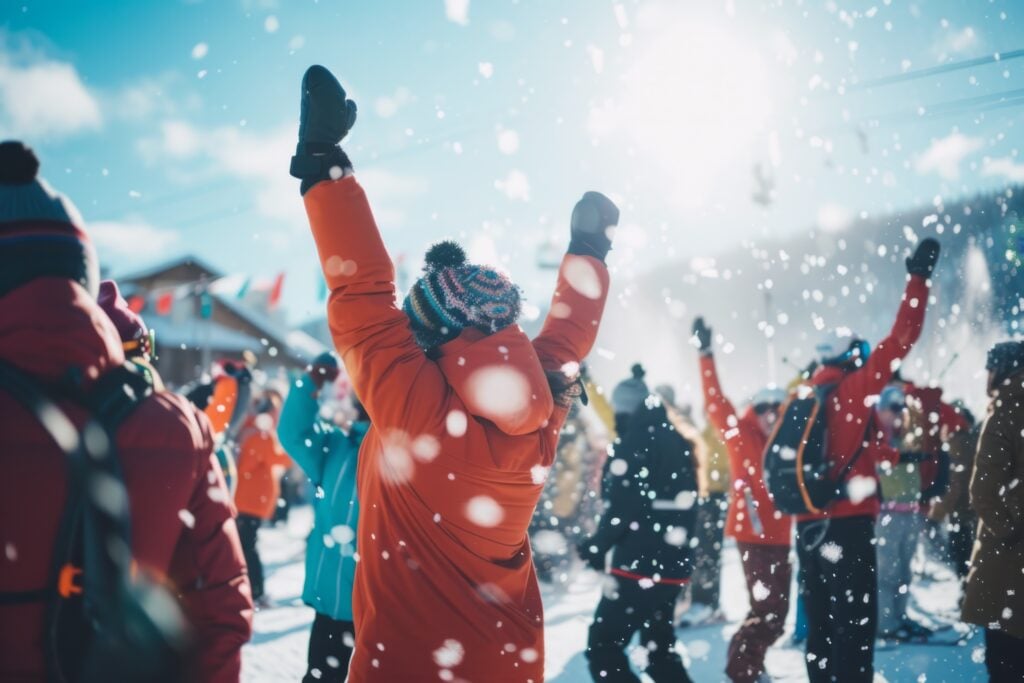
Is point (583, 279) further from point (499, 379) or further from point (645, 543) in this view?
point (645, 543)

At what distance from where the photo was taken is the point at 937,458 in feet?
21.0

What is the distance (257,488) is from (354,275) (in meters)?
6.61

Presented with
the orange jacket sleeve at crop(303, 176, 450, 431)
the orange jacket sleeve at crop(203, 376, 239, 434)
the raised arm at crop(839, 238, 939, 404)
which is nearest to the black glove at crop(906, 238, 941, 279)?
the raised arm at crop(839, 238, 939, 404)

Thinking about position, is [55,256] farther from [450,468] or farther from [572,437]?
[572,437]

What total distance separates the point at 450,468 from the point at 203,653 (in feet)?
2.23

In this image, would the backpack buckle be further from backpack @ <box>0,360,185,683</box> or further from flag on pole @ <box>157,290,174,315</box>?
flag on pole @ <box>157,290,174,315</box>

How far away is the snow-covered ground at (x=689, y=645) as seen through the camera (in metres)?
5.43

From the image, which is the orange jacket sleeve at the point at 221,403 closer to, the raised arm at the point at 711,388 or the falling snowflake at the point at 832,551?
the raised arm at the point at 711,388

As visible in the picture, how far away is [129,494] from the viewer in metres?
1.43

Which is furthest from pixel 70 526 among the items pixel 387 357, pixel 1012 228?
pixel 1012 228

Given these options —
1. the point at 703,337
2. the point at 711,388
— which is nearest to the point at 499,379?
the point at 711,388

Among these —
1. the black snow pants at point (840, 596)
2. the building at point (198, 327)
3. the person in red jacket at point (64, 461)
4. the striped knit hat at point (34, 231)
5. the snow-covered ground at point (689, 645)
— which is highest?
the building at point (198, 327)

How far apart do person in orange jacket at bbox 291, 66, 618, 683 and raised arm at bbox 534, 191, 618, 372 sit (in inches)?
9.6

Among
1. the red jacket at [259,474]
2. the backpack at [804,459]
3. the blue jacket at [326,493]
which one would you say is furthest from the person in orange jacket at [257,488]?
the backpack at [804,459]
